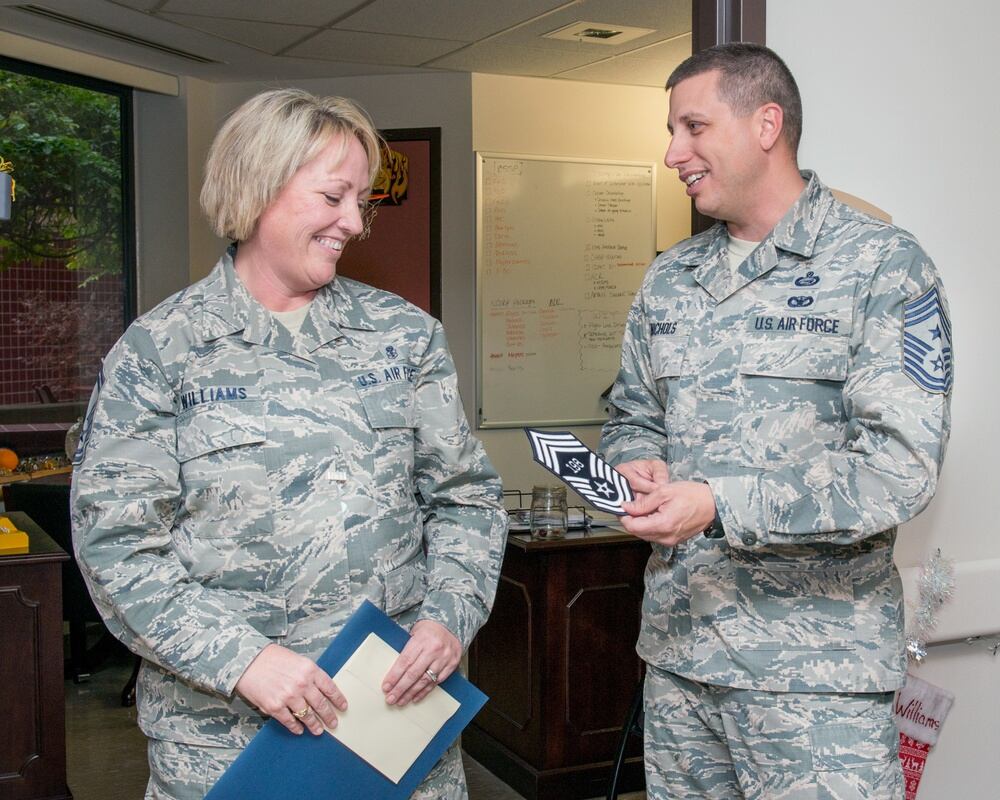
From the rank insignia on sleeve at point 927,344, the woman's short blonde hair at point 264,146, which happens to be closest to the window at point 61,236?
the woman's short blonde hair at point 264,146

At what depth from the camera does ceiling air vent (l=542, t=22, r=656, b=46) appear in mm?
5273

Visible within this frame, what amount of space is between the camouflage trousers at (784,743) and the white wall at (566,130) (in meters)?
4.49

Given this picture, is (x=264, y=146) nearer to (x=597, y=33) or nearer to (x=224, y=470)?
(x=224, y=470)

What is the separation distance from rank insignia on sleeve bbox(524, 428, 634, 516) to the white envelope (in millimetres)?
353

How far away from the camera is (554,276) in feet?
21.3

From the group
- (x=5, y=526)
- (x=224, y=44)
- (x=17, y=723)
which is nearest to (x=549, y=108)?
(x=224, y=44)

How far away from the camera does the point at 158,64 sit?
6145 mm

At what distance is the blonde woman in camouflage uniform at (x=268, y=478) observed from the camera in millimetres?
1528

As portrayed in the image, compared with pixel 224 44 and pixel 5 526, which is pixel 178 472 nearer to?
pixel 5 526

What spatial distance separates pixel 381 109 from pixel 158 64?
1258mm

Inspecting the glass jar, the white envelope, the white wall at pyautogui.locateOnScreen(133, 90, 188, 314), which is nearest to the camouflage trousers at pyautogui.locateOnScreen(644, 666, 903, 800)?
the white envelope

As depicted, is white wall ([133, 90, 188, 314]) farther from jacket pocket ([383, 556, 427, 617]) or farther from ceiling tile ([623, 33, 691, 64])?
jacket pocket ([383, 556, 427, 617])

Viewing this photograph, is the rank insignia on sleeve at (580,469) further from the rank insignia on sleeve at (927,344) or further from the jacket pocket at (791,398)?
the rank insignia on sleeve at (927,344)

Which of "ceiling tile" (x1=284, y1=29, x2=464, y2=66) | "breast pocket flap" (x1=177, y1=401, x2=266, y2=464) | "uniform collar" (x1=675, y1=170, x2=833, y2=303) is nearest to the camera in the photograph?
"breast pocket flap" (x1=177, y1=401, x2=266, y2=464)
